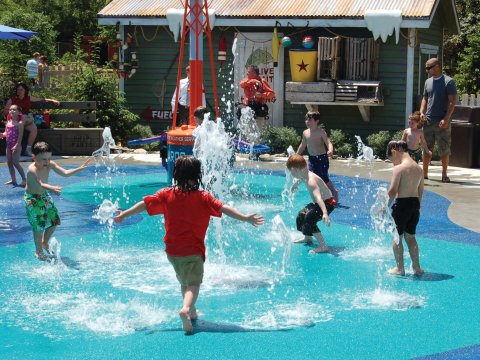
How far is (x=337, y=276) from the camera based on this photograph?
805 centimetres

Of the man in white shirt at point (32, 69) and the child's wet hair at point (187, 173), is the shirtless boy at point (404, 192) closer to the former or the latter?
the child's wet hair at point (187, 173)

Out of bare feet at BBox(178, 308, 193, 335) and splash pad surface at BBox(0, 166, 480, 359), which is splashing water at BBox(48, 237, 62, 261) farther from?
bare feet at BBox(178, 308, 193, 335)

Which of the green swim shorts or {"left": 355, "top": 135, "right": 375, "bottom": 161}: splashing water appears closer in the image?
the green swim shorts

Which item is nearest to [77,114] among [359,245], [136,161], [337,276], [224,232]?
[136,161]

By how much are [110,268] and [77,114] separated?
11.4m

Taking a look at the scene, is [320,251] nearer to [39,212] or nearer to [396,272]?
[396,272]

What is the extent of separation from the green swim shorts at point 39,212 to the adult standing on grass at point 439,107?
7412 millimetres

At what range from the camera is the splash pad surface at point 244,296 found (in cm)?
602

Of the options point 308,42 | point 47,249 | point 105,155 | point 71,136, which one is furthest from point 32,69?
point 47,249

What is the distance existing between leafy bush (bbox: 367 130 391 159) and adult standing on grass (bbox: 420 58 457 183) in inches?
133

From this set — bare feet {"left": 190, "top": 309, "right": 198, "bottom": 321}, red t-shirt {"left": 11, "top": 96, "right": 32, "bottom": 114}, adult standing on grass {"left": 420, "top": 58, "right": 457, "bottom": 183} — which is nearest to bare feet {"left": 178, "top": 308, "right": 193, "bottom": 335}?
bare feet {"left": 190, "top": 309, "right": 198, "bottom": 321}

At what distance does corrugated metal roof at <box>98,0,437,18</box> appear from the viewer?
18359 mm

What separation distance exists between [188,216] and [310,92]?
42.4ft

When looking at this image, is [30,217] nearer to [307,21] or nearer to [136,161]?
[136,161]
